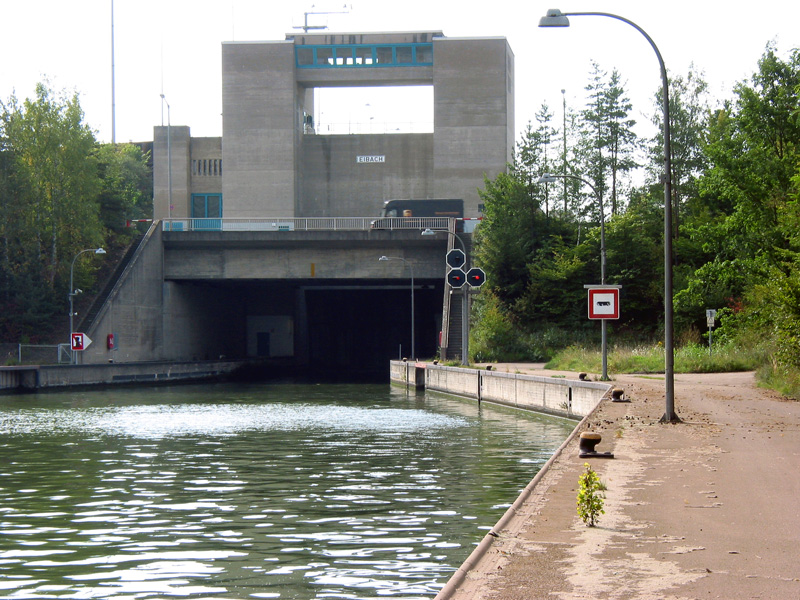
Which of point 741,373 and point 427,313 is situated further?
point 427,313

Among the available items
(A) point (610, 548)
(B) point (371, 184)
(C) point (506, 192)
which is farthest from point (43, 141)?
(A) point (610, 548)

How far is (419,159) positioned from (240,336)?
2046 cm

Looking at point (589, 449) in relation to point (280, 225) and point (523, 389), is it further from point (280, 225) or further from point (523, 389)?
point (280, 225)

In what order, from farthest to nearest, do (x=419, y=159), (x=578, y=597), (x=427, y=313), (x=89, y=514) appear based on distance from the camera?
(x=427, y=313) < (x=419, y=159) < (x=89, y=514) < (x=578, y=597)

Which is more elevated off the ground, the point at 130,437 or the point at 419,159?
the point at 419,159

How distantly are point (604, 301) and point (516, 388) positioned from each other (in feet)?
29.0

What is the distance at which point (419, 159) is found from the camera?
75562 millimetres

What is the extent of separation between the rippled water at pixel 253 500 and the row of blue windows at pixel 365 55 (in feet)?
150

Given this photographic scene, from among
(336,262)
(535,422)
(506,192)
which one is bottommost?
(535,422)

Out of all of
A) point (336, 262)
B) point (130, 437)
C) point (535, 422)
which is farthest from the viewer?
point (336, 262)

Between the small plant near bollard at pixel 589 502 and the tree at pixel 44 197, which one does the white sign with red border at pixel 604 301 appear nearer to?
the small plant near bollard at pixel 589 502

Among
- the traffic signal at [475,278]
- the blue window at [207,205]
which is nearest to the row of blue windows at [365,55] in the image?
the blue window at [207,205]

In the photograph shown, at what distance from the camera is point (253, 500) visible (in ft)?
52.2

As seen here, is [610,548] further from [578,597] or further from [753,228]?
[753,228]
